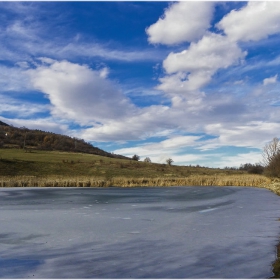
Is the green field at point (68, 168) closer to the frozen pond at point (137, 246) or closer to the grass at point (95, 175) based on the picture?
the grass at point (95, 175)

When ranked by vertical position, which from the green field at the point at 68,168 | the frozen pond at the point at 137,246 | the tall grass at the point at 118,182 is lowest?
the frozen pond at the point at 137,246

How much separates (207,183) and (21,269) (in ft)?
85.4

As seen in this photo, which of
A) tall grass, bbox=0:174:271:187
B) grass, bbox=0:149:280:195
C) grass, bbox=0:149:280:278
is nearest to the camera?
tall grass, bbox=0:174:271:187

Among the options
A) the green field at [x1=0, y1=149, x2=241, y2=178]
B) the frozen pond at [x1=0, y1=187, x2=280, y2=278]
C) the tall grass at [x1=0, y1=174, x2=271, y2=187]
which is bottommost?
the frozen pond at [x1=0, y1=187, x2=280, y2=278]

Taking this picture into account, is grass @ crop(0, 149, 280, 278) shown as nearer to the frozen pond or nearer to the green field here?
the green field

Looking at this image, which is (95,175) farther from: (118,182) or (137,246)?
(137,246)

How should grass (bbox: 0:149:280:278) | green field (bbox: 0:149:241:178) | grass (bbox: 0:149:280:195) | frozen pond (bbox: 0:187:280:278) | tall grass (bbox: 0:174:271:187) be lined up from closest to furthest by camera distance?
frozen pond (bbox: 0:187:280:278)
tall grass (bbox: 0:174:271:187)
grass (bbox: 0:149:280:278)
grass (bbox: 0:149:280:195)
green field (bbox: 0:149:241:178)

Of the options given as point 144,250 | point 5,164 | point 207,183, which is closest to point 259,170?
point 207,183

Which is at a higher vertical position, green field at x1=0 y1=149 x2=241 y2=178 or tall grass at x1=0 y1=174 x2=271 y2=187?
green field at x1=0 y1=149 x2=241 y2=178

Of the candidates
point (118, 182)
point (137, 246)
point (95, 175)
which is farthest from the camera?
point (95, 175)

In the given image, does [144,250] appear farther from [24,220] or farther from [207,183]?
[207,183]

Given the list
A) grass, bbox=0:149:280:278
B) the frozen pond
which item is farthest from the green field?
the frozen pond

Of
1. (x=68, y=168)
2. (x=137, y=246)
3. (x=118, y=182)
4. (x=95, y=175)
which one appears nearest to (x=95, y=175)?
(x=95, y=175)

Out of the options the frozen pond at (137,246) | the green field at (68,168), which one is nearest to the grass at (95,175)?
the green field at (68,168)
